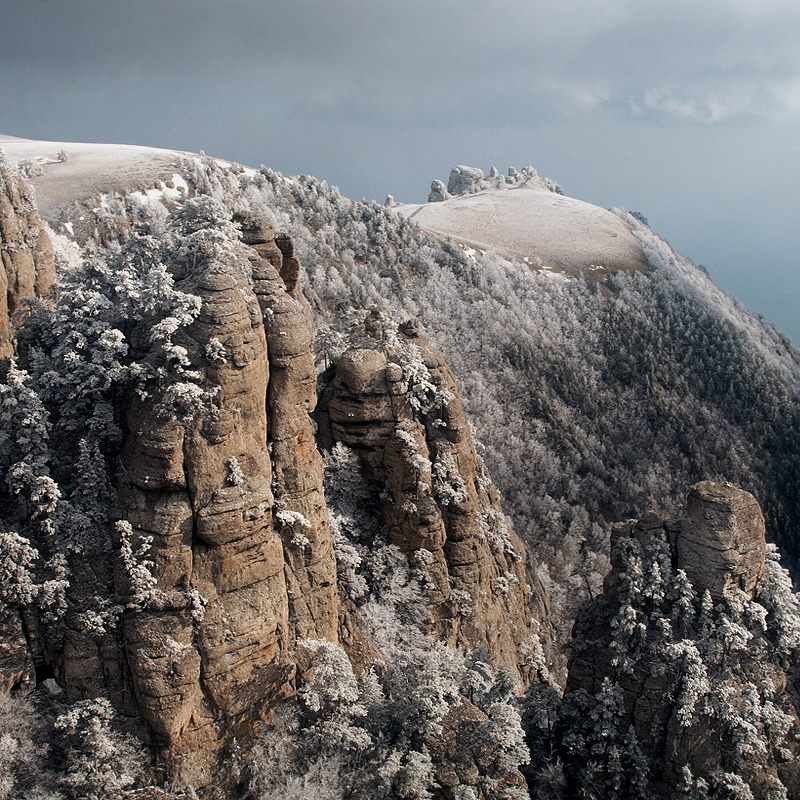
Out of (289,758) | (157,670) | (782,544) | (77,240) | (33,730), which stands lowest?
(289,758)

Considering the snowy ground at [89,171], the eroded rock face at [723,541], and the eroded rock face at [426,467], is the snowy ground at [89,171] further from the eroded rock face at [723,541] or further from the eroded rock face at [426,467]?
the eroded rock face at [723,541]

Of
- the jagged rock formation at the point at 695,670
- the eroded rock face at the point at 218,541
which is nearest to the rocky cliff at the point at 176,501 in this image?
the eroded rock face at the point at 218,541

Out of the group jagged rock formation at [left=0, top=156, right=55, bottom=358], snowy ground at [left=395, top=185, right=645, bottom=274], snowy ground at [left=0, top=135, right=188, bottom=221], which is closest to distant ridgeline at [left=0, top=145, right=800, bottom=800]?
jagged rock formation at [left=0, top=156, right=55, bottom=358]

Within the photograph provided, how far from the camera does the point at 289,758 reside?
22.7m

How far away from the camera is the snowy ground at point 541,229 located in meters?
127

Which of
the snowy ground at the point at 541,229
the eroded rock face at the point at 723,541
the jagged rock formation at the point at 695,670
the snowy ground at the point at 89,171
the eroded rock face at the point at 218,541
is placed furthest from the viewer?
the snowy ground at the point at 541,229

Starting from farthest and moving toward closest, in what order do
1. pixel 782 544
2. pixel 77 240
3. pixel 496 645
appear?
pixel 782 544 < pixel 77 240 < pixel 496 645

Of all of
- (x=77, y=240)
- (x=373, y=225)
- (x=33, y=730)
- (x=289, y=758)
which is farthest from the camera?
(x=373, y=225)

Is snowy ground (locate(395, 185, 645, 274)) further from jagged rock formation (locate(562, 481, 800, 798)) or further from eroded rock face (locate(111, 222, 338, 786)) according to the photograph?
eroded rock face (locate(111, 222, 338, 786))

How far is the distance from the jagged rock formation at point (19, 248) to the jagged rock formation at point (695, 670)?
1478 inches

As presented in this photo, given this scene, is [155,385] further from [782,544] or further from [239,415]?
[782,544]

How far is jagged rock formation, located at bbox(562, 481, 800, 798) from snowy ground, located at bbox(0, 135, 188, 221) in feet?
220

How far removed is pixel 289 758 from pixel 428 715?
5131 mm

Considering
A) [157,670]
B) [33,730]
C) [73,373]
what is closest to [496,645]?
[157,670]
